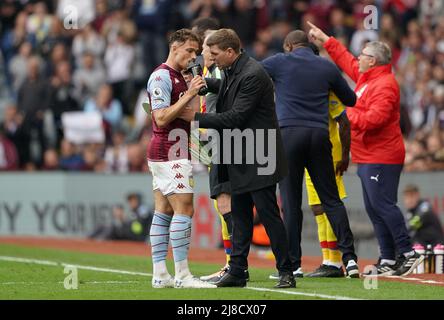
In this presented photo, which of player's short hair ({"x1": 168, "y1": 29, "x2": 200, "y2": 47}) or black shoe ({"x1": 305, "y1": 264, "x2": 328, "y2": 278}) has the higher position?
player's short hair ({"x1": 168, "y1": 29, "x2": 200, "y2": 47})

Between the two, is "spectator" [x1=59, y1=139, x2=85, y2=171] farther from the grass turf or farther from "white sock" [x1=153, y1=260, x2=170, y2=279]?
"white sock" [x1=153, y1=260, x2=170, y2=279]

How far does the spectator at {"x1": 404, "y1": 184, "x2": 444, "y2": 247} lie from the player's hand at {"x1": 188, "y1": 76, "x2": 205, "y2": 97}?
608 centimetres

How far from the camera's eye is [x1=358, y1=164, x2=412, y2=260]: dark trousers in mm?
12375

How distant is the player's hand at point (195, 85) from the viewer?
1014 cm

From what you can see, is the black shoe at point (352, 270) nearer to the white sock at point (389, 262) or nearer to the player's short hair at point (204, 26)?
the white sock at point (389, 262)

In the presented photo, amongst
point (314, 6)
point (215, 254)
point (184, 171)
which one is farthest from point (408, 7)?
point (184, 171)

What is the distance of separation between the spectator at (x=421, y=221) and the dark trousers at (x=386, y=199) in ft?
9.72

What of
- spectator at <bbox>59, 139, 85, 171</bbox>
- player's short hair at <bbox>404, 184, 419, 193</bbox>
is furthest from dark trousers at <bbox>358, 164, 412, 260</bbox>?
spectator at <bbox>59, 139, 85, 171</bbox>

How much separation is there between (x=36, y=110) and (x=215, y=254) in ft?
22.7

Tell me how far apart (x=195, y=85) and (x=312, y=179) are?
92.5 inches

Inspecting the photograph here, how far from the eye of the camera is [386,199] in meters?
12.5

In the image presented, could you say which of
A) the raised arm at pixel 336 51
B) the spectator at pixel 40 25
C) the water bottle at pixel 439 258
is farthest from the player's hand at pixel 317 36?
the spectator at pixel 40 25

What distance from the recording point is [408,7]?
21562 millimetres
